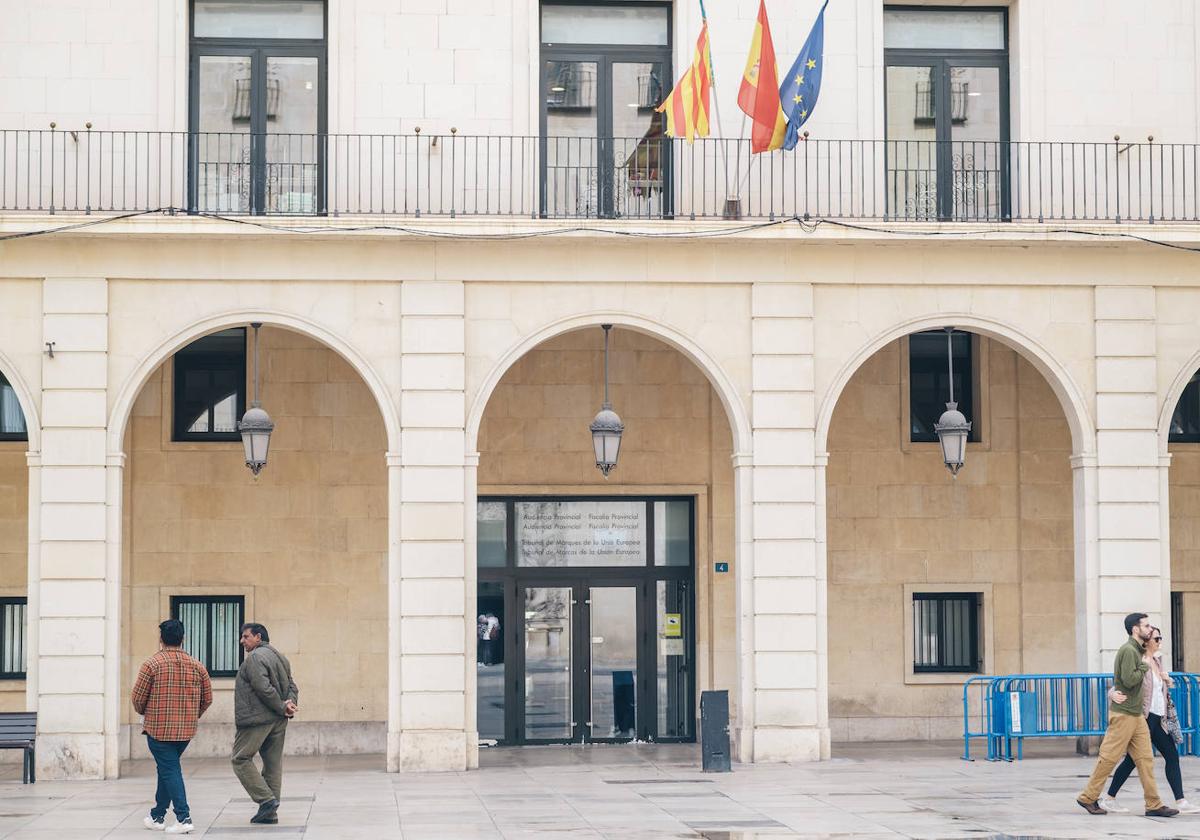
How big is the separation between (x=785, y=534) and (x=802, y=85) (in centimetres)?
504

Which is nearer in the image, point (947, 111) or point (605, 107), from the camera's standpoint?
point (605, 107)

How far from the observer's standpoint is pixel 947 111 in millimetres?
21125

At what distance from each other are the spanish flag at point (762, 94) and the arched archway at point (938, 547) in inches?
162

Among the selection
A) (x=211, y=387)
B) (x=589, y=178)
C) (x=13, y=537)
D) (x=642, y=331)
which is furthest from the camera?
(x=211, y=387)

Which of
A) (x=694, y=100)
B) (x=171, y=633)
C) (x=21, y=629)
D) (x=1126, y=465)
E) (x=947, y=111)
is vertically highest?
(x=947, y=111)

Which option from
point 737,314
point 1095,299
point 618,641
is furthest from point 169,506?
point 1095,299

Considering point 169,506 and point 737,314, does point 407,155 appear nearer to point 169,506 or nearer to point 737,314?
point 737,314

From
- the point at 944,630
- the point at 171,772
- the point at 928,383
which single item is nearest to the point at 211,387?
the point at 171,772

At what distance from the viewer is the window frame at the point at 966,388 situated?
22875 millimetres

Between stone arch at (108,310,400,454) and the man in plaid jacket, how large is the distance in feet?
17.1

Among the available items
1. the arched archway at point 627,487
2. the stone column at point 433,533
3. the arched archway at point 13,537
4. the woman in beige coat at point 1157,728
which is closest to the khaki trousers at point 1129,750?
the woman in beige coat at point 1157,728

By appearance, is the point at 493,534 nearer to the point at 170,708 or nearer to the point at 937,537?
the point at 937,537

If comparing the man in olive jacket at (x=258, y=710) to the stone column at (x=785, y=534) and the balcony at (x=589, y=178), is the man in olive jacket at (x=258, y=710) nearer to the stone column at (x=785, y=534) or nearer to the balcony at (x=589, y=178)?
the balcony at (x=589, y=178)

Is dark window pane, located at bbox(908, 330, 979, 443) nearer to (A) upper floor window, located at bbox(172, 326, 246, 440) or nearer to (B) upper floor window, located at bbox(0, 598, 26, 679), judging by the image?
(A) upper floor window, located at bbox(172, 326, 246, 440)
